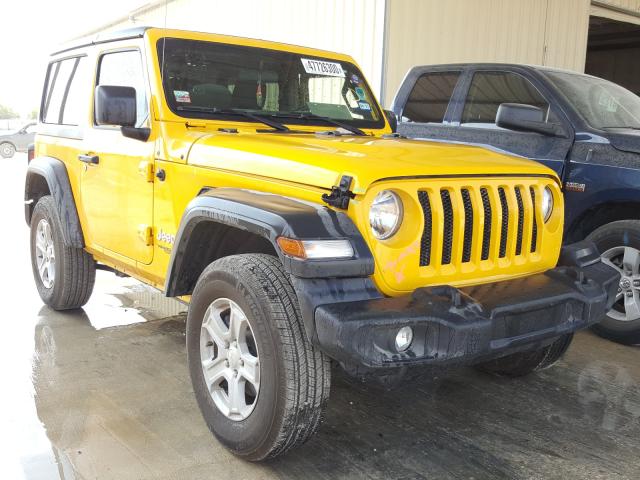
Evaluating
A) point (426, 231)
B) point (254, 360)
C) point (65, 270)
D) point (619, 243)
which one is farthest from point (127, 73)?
point (619, 243)

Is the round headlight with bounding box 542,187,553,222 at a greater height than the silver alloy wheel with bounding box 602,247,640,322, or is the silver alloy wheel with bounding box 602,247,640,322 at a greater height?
the round headlight with bounding box 542,187,553,222

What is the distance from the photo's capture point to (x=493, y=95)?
5238 millimetres

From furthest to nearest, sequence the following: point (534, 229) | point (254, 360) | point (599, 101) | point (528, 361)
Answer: point (599, 101) → point (528, 361) → point (534, 229) → point (254, 360)

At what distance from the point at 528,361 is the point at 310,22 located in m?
7.61

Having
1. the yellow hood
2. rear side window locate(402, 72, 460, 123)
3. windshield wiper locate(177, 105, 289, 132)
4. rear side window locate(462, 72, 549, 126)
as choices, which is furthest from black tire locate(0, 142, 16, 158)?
the yellow hood

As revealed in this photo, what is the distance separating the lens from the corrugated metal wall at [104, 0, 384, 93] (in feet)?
28.8

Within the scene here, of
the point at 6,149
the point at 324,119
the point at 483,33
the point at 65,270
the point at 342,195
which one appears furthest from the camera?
the point at 6,149

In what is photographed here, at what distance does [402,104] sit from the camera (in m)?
5.86

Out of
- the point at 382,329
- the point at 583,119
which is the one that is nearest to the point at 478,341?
the point at 382,329

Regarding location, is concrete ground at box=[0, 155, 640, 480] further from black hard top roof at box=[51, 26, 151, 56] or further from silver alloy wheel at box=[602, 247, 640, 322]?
black hard top roof at box=[51, 26, 151, 56]

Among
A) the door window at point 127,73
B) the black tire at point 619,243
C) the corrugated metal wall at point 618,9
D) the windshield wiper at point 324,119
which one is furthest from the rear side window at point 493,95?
the corrugated metal wall at point 618,9

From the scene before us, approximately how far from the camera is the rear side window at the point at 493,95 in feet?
16.4

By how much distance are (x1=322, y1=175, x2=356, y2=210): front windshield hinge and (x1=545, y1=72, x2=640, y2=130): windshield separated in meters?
2.82

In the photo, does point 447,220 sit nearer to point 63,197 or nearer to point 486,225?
point 486,225
